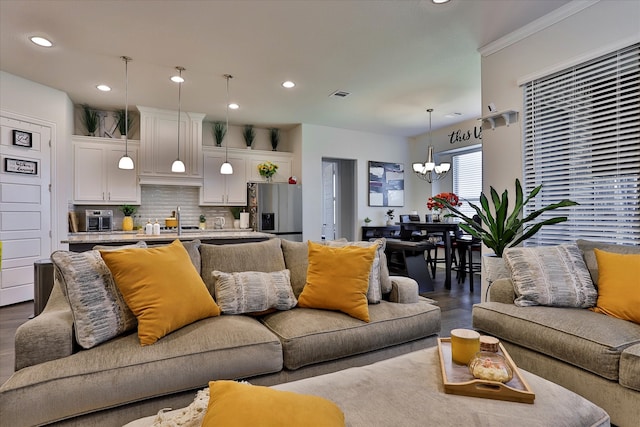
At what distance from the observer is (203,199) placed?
599 cm

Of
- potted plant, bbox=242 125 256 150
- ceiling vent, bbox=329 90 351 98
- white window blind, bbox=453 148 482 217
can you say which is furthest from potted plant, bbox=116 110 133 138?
white window blind, bbox=453 148 482 217

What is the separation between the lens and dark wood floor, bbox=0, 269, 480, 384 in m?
2.65

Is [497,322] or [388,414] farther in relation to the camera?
[497,322]

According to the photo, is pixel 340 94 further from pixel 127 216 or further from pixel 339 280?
pixel 127 216

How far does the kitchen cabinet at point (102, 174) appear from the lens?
512 cm

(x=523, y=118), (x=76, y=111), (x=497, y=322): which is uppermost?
(x=76, y=111)

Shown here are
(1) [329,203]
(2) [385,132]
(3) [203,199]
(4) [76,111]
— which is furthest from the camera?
(1) [329,203]

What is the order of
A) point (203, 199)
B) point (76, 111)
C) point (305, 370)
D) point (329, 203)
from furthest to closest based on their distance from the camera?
1. point (329, 203)
2. point (203, 199)
3. point (76, 111)
4. point (305, 370)

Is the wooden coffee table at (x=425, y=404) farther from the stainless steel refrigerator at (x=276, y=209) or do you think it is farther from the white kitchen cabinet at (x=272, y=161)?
the white kitchen cabinet at (x=272, y=161)

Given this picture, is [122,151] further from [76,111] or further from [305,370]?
[305,370]

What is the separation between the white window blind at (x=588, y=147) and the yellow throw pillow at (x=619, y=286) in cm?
62

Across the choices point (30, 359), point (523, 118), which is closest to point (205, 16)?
point (30, 359)

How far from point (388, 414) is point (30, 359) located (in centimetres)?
150

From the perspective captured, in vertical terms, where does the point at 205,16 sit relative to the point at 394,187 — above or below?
above
